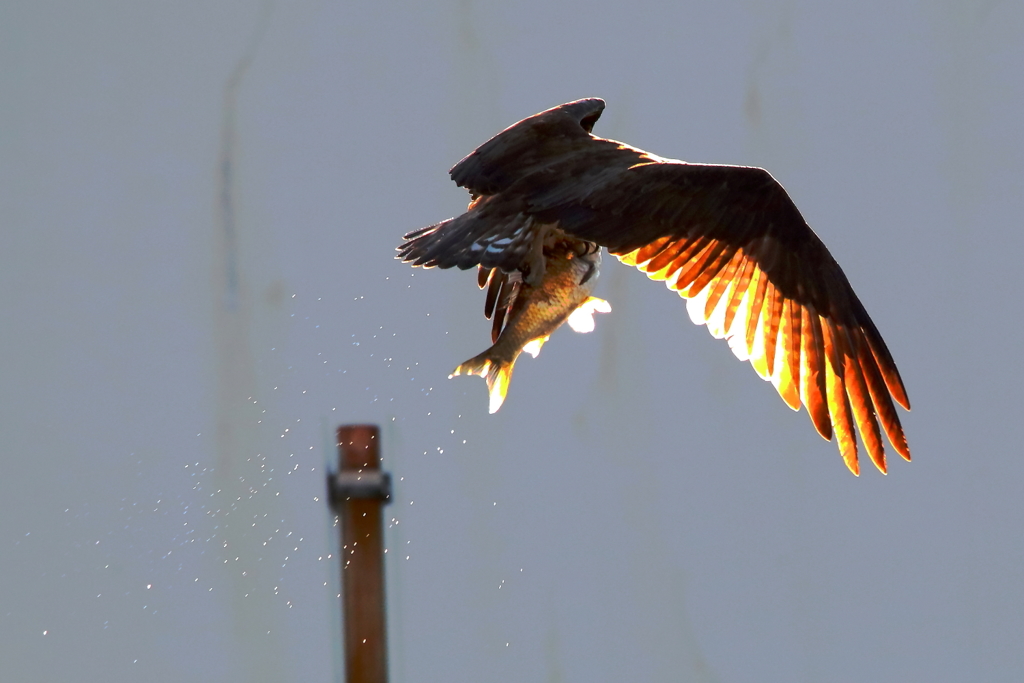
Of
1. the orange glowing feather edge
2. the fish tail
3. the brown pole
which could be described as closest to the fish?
the fish tail

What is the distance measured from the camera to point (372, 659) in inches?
171

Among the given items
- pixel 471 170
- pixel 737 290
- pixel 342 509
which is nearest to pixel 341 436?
pixel 342 509

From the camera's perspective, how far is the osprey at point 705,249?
3605 millimetres

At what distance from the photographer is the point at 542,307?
12.3 ft

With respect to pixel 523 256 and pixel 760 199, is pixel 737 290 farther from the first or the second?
pixel 523 256

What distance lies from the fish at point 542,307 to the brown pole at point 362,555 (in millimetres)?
694

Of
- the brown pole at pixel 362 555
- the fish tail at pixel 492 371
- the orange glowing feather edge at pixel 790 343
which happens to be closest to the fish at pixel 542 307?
the fish tail at pixel 492 371

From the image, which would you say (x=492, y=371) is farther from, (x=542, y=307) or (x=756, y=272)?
(x=756, y=272)

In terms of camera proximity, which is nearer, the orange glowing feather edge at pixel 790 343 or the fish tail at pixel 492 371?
the fish tail at pixel 492 371

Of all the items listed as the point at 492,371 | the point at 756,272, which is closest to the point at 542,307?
the point at 492,371

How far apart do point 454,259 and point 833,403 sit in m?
0.91

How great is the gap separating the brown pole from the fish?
0.69 m

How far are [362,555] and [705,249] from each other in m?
1.17

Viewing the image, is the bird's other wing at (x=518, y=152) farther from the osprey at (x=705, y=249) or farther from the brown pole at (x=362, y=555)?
the brown pole at (x=362, y=555)
